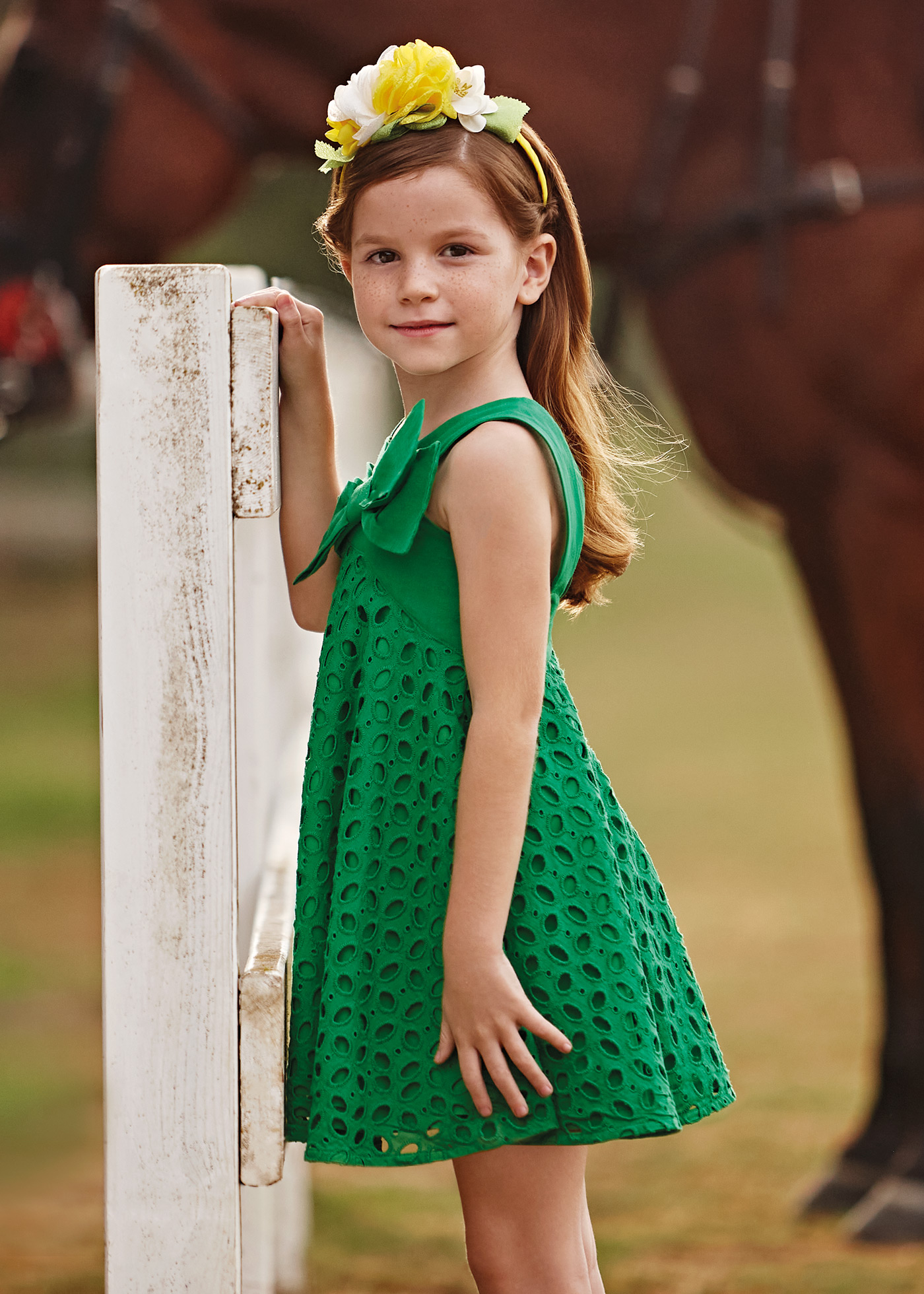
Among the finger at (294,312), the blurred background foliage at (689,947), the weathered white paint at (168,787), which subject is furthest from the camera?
the blurred background foliage at (689,947)

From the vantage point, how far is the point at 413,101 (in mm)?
838

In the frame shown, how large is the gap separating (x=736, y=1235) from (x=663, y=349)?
50.6 inches

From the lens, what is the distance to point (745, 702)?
6.39 meters

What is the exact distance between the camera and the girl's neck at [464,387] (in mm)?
883

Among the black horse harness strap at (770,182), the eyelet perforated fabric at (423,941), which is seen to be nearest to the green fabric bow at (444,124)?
the eyelet perforated fabric at (423,941)

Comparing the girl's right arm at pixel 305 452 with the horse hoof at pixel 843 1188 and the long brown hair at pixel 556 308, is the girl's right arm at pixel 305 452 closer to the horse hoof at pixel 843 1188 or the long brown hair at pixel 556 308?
the long brown hair at pixel 556 308

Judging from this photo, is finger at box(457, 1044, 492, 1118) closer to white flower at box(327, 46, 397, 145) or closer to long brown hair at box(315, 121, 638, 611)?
long brown hair at box(315, 121, 638, 611)

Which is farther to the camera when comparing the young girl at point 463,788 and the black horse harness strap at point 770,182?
the black horse harness strap at point 770,182

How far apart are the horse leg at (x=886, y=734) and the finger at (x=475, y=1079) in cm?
140

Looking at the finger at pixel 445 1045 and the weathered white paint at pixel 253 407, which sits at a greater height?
the weathered white paint at pixel 253 407

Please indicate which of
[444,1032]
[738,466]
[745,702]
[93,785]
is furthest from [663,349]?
[745,702]

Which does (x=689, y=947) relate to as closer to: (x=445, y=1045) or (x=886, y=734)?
(x=886, y=734)

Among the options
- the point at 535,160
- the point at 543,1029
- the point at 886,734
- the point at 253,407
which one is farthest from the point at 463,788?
the point at 886,734

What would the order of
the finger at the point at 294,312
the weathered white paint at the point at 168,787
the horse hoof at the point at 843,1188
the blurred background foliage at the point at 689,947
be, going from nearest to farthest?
the weathered white paint at the point at 168,787, the finger at the point at 294,312, the blurred background foliage at the point at 689,947, the horse hoof at the point at 843,1188
